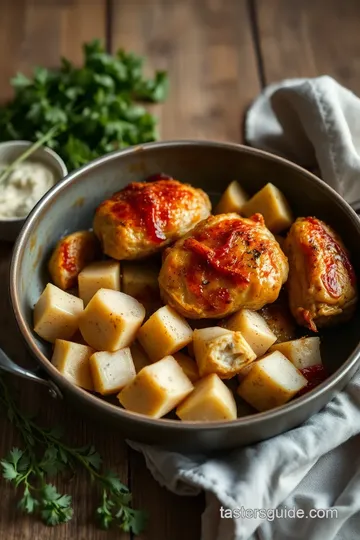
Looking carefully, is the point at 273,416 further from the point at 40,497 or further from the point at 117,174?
the point at 117,174

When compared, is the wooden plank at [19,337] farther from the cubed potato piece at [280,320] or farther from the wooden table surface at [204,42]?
the cubed potato piece at [280,320]

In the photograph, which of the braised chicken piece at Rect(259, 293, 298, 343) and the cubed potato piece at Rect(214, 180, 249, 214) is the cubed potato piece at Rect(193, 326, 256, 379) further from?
the cubed potato piece at Rect(214, 180, 249, 214)

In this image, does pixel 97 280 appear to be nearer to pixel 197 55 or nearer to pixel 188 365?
pixel 188 365

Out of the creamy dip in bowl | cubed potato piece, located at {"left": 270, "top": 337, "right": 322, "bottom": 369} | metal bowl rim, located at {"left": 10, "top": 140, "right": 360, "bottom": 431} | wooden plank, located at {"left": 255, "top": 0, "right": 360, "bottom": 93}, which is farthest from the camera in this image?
wooden plank, located at {"left": 255, "top": 0, "right": 360, "bottom": 93}

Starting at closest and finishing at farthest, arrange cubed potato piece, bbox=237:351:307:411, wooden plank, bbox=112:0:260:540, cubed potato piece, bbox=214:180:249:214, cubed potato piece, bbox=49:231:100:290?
1. cubed potato piece, bbox=237:351:307:411
2. cubed potato piece, bbox=49:231:100:290
3. cubed potato piece, bbox=214:180:249:214
4. wooden plank, bbox=112:0:260:540

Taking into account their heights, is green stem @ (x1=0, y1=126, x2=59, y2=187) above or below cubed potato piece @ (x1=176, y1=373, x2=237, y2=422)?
above

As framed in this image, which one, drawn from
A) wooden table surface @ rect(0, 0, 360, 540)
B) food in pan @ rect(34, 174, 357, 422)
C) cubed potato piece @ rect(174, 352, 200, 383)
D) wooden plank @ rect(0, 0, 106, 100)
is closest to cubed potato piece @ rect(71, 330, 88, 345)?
food in pan @ rect(34, 174, 357, 422)

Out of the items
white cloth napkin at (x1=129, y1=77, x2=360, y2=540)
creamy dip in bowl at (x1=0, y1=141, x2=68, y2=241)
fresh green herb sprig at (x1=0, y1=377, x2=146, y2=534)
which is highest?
creamy dip in bowl at (x1=0, y1=141, x2=68, y2=241)

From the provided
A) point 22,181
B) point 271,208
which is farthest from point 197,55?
point 271,208
